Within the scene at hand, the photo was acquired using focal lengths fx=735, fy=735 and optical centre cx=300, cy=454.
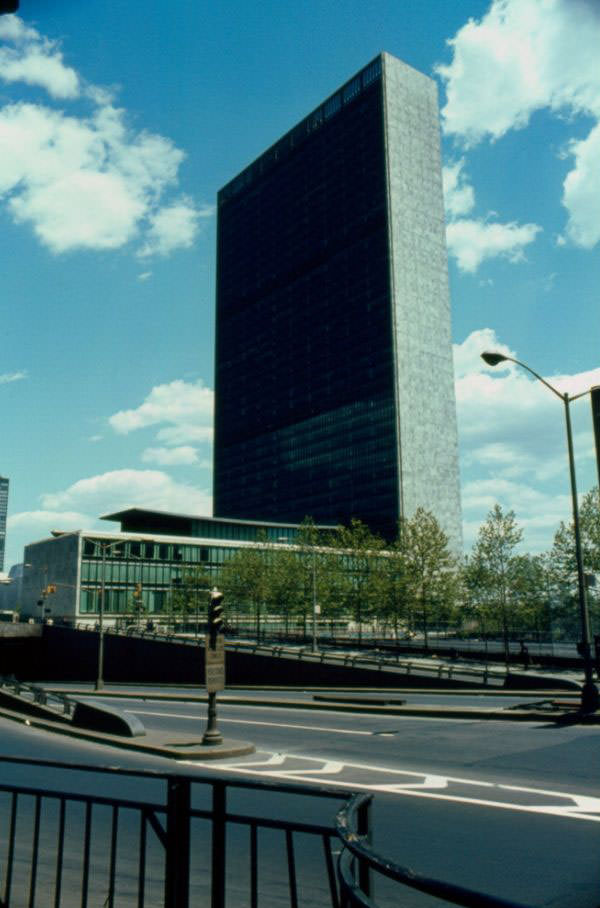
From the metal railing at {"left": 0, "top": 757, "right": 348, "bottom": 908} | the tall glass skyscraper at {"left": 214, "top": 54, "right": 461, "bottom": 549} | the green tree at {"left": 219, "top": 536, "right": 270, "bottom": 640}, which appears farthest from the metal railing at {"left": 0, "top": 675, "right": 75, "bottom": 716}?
the tall glass skyscraper at {"left": 214, "top": 54, "right": 461, "bottom": 549}

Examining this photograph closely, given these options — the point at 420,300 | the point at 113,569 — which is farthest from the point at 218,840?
the point at 420,300

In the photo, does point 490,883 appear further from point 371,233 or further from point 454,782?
point 371,233

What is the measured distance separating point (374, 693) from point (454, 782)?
2179cm

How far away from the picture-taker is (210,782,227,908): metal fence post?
4.80 metres

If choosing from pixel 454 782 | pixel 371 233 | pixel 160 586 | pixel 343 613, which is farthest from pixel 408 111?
pixel 454 782

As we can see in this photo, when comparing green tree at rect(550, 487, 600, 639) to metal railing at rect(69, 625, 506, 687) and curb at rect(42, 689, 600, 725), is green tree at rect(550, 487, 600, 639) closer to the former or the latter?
metal railing at rect(69, 625, 506, 687)

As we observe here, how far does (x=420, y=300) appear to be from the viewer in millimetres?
177125

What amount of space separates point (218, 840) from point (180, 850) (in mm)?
256

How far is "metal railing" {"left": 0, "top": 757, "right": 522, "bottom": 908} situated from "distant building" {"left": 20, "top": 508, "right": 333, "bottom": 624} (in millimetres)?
80906

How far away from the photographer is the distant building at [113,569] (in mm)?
104562

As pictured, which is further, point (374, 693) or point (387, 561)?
point (387, 561)

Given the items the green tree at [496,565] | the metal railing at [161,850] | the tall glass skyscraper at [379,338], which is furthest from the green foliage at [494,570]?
the tall glass skyscraper at [379,338]

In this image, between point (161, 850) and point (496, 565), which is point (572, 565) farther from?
point (161, 850)

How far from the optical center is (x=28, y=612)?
119938 mm
